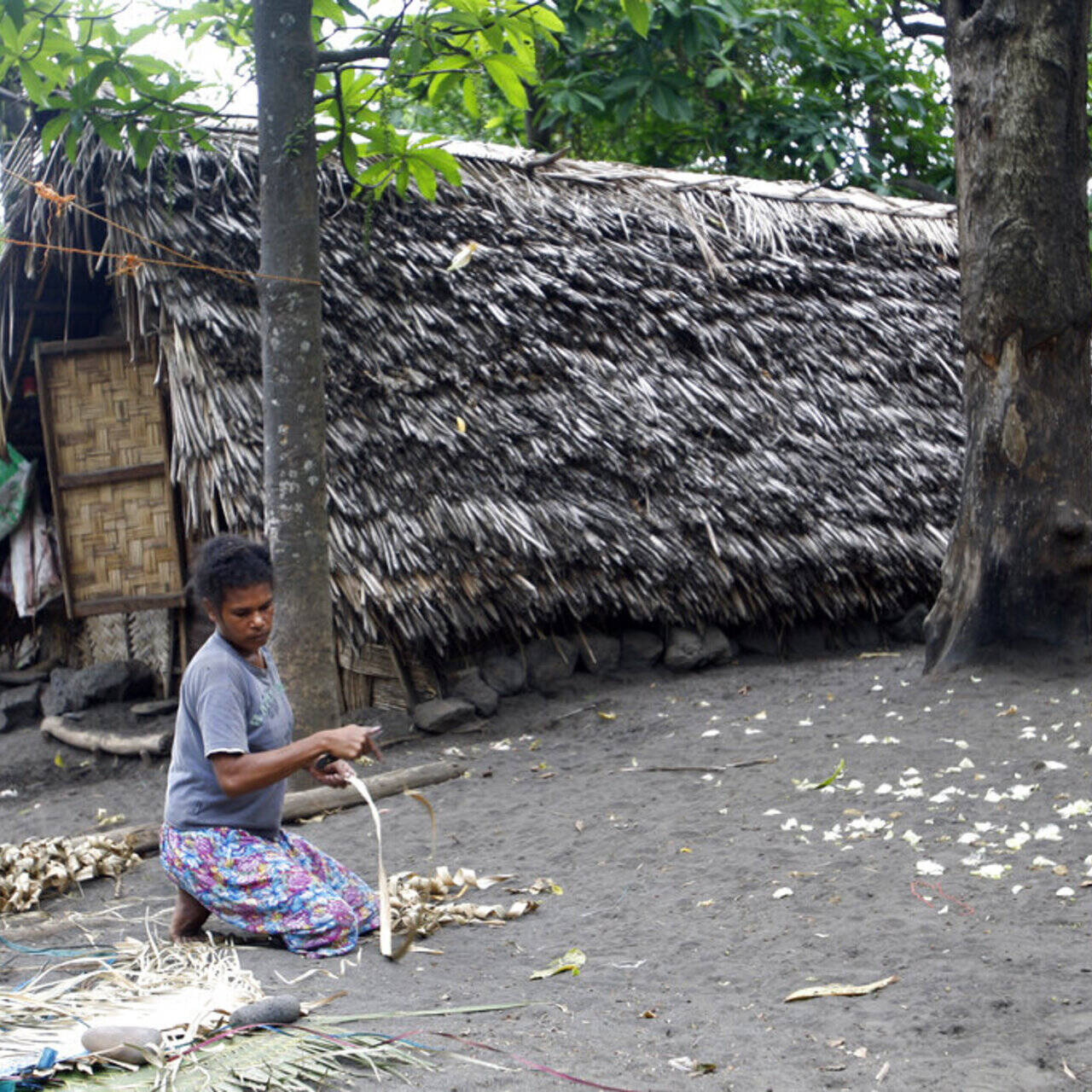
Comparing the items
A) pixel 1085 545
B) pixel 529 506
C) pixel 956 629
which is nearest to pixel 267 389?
pixel 529 506

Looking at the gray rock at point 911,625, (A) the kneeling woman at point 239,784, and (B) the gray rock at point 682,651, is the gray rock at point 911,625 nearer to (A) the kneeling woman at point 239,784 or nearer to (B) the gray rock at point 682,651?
(B) the gray rock at point 682,651

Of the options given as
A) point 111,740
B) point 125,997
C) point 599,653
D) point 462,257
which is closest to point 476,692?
point 599,653

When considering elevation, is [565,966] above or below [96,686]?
below

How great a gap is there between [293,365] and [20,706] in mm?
3162

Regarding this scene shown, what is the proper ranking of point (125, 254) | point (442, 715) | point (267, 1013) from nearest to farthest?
point (267, 1013) → point (125, 254) → point (442, 715)

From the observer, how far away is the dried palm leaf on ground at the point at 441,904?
360cm

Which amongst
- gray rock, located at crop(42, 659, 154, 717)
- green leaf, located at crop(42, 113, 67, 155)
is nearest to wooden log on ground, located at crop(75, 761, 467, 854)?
gray rock, located at crop(42, 659, 154, 717)

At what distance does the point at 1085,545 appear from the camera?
5566 mm

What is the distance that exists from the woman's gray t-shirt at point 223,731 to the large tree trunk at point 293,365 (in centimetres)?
156

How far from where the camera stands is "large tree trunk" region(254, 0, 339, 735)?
503 centimetres

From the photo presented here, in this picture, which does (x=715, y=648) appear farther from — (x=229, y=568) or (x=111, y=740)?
(x=229, y=568)

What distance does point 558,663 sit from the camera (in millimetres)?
6816

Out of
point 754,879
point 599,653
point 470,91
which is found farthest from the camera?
point 599,653

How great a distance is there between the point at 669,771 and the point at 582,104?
24.9ft
